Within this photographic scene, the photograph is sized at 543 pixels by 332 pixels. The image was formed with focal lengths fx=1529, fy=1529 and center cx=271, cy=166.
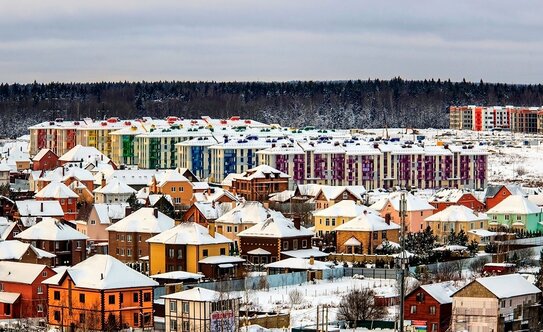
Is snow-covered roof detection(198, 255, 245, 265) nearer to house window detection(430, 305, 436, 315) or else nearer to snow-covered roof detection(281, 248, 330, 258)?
snow-covered roof detection(281, 248, 330, 258)

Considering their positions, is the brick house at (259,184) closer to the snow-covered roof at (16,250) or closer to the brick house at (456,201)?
the brick house at (456,201)

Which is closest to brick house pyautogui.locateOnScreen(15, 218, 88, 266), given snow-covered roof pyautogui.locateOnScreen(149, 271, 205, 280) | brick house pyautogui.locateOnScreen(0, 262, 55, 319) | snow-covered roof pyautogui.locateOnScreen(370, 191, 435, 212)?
snow-covered roof pyautogui.locateOnScreen(149, 271, 205, 280)

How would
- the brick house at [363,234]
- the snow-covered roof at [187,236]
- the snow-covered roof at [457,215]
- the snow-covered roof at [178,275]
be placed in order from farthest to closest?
1. the snow-covered roof at [457,215]
2. the brick house at [363,234]
3. the snow-covered roof at [187,236]
4. the snow-covered roof at [178,275]

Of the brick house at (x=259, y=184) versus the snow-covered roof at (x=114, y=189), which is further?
the brick house at (x=259, y=184)

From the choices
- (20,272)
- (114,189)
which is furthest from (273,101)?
(20,272)

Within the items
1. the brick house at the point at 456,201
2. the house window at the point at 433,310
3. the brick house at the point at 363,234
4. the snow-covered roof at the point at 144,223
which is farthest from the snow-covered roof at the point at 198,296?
the brick house at the point at 456,201
